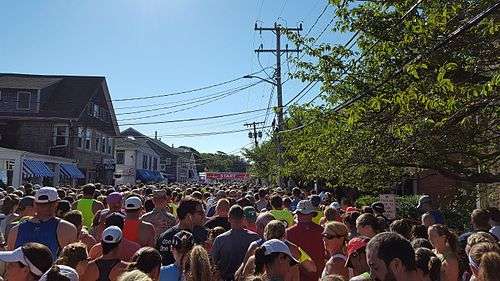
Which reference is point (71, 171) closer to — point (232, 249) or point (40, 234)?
point (40, 234)

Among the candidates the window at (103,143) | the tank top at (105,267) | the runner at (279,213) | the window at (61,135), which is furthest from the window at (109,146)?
the tank top at (105,267)

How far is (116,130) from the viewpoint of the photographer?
43.8 meters

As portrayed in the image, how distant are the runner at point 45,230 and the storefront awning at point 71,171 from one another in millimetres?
29767

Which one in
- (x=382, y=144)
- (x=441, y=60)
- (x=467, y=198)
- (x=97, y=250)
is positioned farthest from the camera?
(x=467, y=198)

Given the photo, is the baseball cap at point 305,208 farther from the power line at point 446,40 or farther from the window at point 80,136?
the window at point 80,136

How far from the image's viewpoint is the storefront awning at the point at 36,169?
28.8 m

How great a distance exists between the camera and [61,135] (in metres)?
35.6

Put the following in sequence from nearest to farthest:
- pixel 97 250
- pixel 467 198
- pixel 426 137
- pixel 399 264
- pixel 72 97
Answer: pixel 399 264 < pixel 97 250 < pixel 426 137 < pixel 467 198 < pixel 72 97

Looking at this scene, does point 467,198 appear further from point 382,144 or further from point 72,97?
point 72,97

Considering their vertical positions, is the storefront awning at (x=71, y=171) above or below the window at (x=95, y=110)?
below

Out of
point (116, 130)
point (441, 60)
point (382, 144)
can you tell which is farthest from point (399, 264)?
point (116, 130)

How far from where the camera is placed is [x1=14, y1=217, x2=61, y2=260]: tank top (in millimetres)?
5512

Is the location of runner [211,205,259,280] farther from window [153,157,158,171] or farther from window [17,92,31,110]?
window [153,157,158,171]

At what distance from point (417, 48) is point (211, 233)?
4.36 meters
